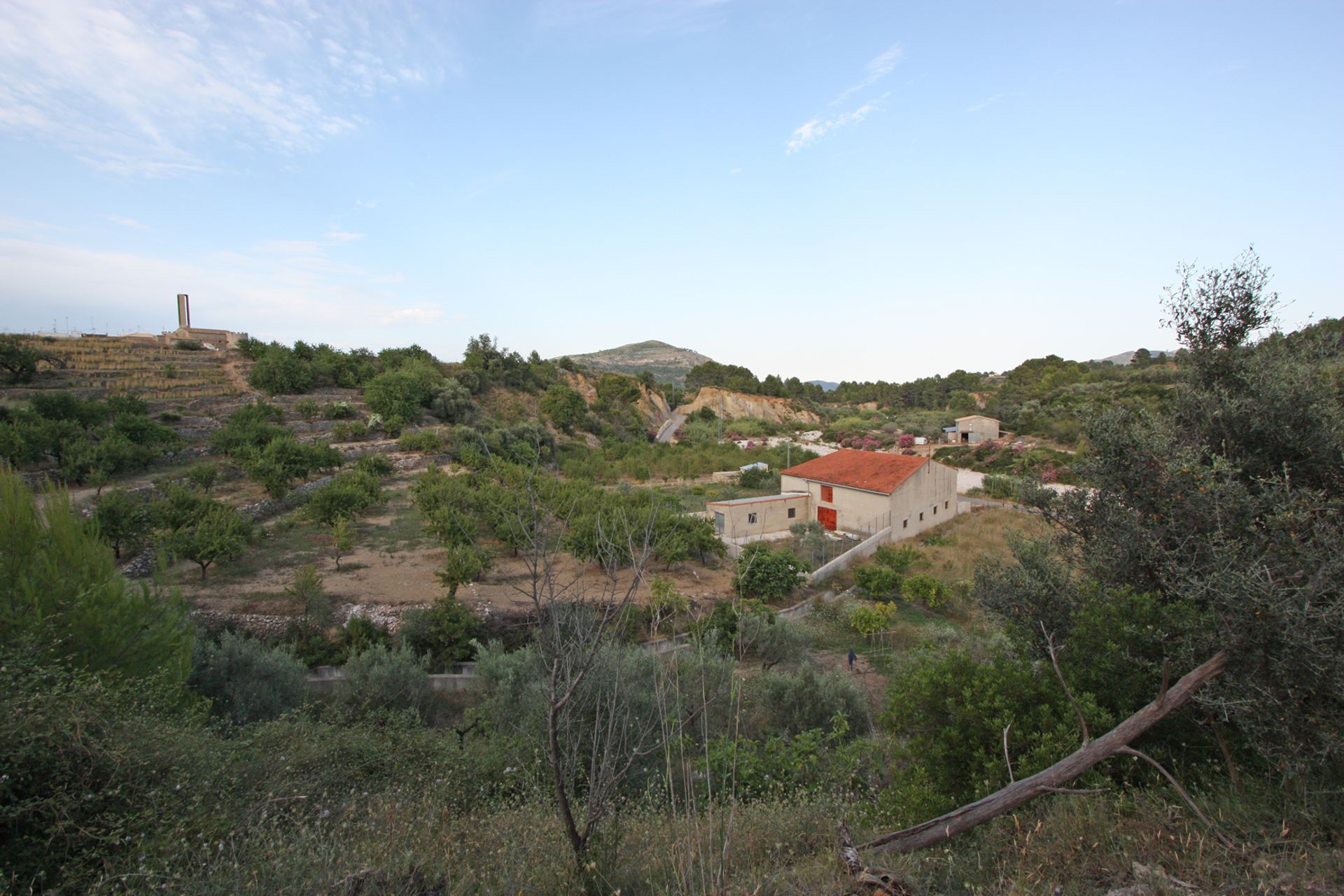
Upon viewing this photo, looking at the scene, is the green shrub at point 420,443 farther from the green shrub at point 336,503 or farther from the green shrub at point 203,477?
the green shrub at point 336,503

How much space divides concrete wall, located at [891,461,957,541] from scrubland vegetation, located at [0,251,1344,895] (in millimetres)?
10982

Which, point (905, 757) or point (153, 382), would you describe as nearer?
point (905, 757)

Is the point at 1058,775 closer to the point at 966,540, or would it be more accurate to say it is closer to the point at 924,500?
the point at 966,540

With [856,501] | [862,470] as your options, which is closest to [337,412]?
[856,501]

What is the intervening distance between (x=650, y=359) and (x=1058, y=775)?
137 meters

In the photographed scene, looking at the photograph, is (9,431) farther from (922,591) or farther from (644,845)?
(922,591)

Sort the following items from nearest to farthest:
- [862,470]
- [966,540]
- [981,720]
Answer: [981,720] → [966,540] → [862,470]

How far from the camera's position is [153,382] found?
31.3 metres

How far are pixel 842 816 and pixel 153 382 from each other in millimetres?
41640

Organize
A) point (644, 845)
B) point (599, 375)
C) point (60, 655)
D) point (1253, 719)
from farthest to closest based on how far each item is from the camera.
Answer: point (599, 375), point (60, 655), point (644, 845), point (1253, 719)

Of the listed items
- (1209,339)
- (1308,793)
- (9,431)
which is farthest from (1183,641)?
(9,431)

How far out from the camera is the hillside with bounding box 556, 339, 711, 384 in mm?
121688

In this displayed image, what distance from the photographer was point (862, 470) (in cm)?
2250

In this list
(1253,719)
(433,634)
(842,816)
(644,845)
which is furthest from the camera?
(433,634)
